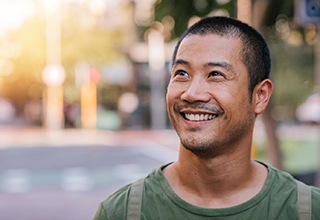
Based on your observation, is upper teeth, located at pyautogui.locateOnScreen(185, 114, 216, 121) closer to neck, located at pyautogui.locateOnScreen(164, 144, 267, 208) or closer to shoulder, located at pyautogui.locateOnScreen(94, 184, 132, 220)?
neck, located at pyautogui.locateOnScreen(164, 144, 267, 208)

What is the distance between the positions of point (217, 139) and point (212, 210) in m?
0.21

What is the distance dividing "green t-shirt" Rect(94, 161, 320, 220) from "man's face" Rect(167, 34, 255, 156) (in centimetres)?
17

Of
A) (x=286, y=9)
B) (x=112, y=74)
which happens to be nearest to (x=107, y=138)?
(x=112, y=74)

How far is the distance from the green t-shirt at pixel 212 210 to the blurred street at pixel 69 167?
30.4 feet

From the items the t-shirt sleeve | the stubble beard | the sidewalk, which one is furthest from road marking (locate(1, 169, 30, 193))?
the stubble beard

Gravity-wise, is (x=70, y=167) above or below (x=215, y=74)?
below

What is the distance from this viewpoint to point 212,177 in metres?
2.21

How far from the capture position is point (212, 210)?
6.96 ft

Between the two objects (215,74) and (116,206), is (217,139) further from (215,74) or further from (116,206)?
(116,206)

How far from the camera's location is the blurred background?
9.72m

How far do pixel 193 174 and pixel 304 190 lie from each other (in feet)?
1.09

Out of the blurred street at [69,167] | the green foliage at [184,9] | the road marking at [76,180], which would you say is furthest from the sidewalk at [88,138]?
the green foliage at [184,9]

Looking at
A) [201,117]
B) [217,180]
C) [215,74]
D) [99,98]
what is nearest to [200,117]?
[201,117]

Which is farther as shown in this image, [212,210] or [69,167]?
[69,167]
